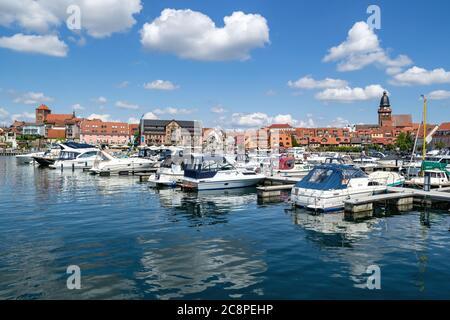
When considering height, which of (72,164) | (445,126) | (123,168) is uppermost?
(445,126)

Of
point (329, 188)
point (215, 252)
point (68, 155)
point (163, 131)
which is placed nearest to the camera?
point (215, 252)

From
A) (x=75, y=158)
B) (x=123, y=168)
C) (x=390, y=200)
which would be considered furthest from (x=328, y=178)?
(x=75, y=158)

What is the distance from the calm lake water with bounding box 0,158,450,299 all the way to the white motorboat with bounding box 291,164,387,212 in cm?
91

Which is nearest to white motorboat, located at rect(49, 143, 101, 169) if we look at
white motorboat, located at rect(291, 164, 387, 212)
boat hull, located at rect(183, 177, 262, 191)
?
boat hull, located at rect(183, 177, 262, 191)

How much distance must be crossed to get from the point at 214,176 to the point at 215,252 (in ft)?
61.7

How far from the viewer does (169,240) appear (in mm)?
16312

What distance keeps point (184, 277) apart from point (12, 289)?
5244mm

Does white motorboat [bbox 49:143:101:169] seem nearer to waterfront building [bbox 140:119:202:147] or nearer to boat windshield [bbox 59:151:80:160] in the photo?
boat windshield [bbox 59:151:80:160]

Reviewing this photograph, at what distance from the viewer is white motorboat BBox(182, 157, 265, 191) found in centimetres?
3275

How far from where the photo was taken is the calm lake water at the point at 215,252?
10938 mm

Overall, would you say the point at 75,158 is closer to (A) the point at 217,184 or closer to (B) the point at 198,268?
(A) the point at 217,184

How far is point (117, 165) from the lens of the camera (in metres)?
50.1
